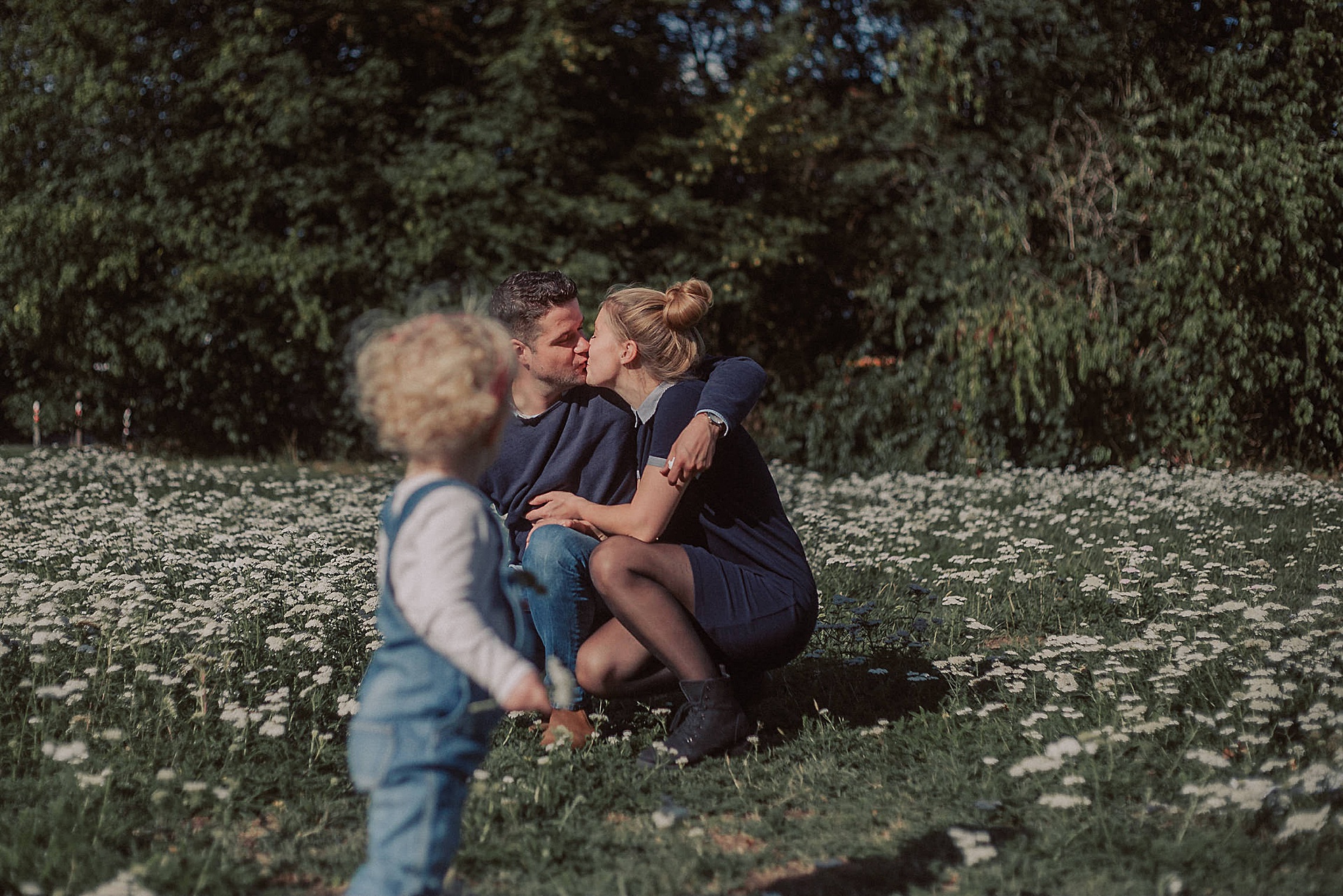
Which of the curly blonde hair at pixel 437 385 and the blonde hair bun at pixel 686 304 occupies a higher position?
the blonde hair bun at pixel 686 304

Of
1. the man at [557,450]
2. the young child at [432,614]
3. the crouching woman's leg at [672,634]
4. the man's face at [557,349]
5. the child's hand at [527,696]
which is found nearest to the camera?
the child's hand at [527,696]

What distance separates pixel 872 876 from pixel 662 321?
172cm

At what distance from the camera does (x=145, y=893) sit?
224 centimetres

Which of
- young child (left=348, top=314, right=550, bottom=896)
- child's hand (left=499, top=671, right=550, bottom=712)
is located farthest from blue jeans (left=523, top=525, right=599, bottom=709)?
child's hand (left=499, top=671, right=550, bottom=712)

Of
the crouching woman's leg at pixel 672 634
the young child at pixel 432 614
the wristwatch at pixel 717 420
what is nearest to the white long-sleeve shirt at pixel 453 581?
the young child at pixel 432 614

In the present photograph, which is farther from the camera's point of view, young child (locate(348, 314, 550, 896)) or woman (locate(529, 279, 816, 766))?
woman (locate(529, 279, 816, 766))

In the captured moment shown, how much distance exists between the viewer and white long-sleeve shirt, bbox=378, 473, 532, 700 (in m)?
1.92

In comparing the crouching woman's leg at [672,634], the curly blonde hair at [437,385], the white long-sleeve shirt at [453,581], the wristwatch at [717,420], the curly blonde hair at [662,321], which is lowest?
the crouching woman's leg at [672,634]

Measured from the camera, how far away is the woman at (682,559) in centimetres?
319

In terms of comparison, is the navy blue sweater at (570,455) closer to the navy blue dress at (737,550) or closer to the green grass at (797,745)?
the navy blue dress at (737,550)

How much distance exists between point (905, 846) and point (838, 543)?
368cm

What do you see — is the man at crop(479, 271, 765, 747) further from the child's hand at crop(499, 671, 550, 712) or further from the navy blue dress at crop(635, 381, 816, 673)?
the child's hand at crop(499, 671, 550, 712)

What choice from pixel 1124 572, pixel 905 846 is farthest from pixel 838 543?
pixel 905 846

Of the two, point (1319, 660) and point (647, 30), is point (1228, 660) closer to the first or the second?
point (1319, 660)
